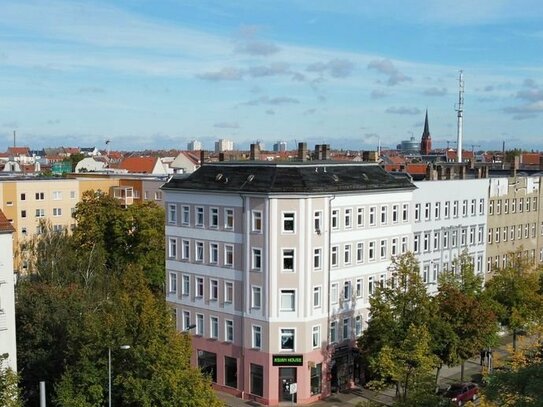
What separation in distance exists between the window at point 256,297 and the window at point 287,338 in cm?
220

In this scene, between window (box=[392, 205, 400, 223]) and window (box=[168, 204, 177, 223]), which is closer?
window (box=[168, 204, 177, 223])

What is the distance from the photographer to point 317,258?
44.5 metres

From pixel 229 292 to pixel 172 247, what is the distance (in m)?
6.51

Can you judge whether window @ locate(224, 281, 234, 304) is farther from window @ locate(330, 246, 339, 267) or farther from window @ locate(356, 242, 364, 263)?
window @ locate(356, 242, 364, 263)

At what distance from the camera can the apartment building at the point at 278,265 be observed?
43625mm

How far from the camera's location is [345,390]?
46.3 meters

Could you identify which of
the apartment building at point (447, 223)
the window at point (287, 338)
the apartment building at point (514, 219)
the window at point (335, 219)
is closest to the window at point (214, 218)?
the window at point (335, 219)

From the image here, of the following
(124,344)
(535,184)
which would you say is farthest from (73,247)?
(535,184)

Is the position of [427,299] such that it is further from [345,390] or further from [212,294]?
[212,294]

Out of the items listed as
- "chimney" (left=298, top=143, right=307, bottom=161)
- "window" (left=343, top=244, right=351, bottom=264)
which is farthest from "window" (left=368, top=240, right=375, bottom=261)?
"chimney" (left=298, top=143, right=307, bottom=161)

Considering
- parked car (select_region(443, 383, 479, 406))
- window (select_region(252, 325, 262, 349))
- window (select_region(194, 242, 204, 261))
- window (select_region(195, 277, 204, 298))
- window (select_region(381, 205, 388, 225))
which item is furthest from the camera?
window (select_region(381, 205, 388, 225))

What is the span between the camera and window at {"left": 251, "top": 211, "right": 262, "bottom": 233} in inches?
1724

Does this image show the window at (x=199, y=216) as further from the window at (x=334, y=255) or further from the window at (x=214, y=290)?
the window at (x=334, y=255)

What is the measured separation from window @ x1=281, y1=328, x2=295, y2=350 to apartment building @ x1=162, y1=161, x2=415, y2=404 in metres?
0.06
